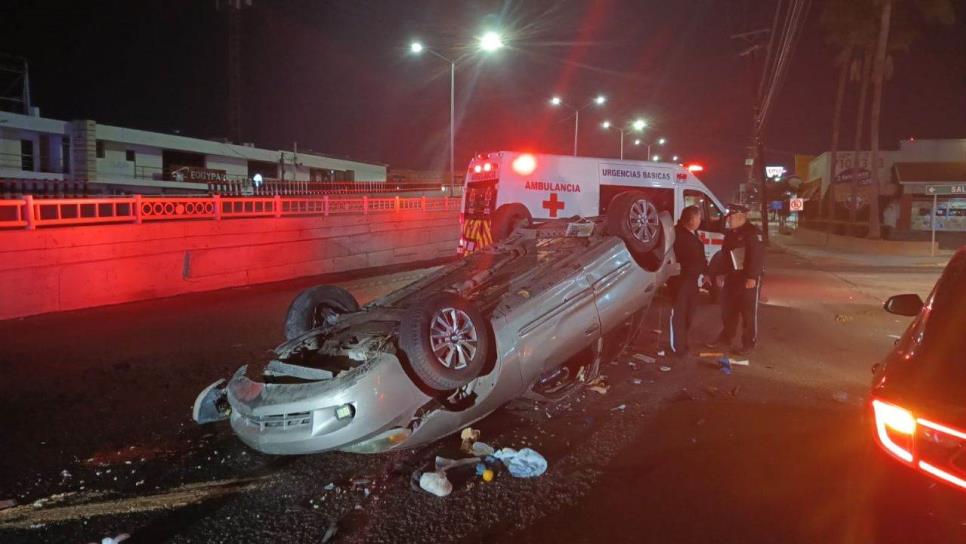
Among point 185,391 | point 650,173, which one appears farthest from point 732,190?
point 185,391

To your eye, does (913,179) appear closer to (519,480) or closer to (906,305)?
(906,305)

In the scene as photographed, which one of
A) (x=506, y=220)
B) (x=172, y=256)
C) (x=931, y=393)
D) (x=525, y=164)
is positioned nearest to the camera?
(x=931, y=393)

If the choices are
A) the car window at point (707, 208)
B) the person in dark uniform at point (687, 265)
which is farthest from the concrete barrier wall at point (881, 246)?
the person in dark uniform at point (687, 265)

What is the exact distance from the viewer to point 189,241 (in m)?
12.6

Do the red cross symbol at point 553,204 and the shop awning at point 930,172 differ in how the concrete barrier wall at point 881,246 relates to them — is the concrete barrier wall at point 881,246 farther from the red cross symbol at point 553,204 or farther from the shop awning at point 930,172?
the red cross symbol at point 553,204

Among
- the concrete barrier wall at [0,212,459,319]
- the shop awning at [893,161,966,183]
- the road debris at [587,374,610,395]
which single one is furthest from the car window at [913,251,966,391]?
the shop awning at [893,161,966,183]

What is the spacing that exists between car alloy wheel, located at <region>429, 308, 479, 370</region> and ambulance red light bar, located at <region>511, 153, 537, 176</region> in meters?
7.51

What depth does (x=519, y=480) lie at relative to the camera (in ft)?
14.5

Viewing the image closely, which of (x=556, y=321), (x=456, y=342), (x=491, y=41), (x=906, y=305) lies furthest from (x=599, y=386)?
(x=491, y=41)

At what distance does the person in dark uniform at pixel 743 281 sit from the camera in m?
7.72

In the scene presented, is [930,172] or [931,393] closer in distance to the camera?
[931,393]

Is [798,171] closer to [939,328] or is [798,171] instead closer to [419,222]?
[419,222]

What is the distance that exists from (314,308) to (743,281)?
492 centimetres

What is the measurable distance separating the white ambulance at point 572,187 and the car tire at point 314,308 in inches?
241
